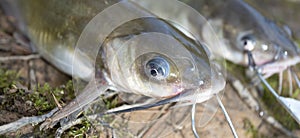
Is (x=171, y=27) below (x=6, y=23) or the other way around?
below

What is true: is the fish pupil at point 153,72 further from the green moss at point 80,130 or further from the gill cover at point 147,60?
the green moss at point 80,130

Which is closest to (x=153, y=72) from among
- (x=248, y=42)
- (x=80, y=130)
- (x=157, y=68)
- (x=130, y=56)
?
(x=157, y=68)

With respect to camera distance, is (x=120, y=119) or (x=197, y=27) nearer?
(x=120, y=119)

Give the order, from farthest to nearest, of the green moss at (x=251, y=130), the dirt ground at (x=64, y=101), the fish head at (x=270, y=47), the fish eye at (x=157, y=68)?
the fish head at (x=270, y=47) → the green moss at (x=251, y=130) → the dirt ground at (x=64, y=101) → the fish eye at (x=157, y=68)

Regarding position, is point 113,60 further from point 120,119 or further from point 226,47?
point 226,47

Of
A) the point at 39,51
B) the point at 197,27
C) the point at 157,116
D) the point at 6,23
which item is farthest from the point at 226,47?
the point at 6,23

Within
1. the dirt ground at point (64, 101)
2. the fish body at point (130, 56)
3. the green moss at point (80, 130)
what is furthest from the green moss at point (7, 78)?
the green moss at point (80, 130)

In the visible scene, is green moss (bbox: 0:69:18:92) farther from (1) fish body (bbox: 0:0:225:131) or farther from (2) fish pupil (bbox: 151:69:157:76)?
(2) fish pupil (bbox: 151:69:157:76)

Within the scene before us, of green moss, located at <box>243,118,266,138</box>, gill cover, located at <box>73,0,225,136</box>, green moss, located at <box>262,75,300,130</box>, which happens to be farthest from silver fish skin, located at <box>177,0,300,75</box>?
gill cover, located at <box>73,0,225,136</box>
